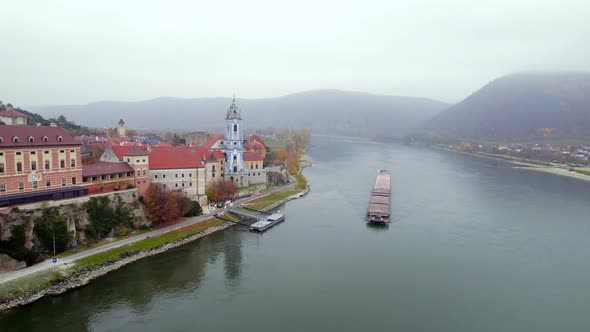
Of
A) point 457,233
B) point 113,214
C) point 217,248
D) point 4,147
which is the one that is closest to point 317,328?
point 217,248

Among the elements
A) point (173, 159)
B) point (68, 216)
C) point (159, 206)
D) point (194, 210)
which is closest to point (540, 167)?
point (194, 210)

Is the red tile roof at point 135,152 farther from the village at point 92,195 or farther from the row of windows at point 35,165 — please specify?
the row of windows at point 35,165

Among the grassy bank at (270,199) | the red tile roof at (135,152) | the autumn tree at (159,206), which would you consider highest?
the red tile roof at (135,152)

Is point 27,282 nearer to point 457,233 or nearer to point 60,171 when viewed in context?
point 60,171

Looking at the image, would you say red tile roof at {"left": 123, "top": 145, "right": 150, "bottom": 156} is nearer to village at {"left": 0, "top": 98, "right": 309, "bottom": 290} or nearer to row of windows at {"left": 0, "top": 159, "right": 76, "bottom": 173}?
village at {"left": 0, "top": 98, "right": 309, "bottom": 290}

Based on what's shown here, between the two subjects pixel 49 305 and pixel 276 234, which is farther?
pixel 276 234

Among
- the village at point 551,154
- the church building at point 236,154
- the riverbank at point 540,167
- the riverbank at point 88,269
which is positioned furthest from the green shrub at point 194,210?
the village at point 551,154
